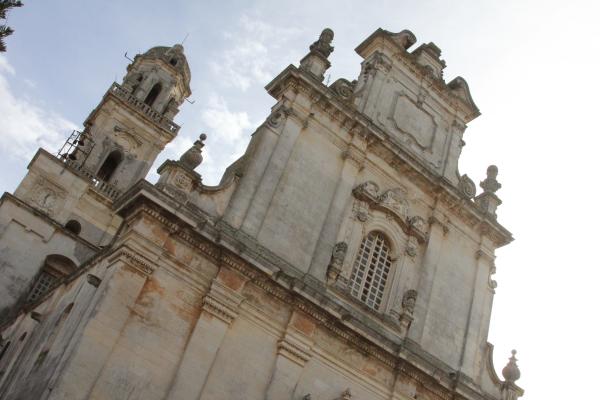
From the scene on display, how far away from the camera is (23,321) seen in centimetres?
1717

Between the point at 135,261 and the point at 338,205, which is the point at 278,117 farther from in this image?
the point at 135,261

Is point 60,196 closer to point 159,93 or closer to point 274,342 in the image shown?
point 159,93

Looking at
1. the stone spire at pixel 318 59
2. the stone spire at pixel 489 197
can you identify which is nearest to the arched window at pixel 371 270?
the stone spire at pixel 489 197

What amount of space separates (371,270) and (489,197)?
506 cm

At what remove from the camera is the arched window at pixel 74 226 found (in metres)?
23.5

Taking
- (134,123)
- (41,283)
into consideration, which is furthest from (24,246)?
(134,123)

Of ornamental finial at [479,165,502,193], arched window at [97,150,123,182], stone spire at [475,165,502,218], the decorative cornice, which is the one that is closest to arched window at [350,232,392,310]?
the decorative cornice

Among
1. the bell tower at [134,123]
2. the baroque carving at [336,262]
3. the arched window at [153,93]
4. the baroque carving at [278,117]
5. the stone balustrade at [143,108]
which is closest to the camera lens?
the baroque carving at [336,262]

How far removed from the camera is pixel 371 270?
16391 millimetres

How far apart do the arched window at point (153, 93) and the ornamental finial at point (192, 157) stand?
15478 mm

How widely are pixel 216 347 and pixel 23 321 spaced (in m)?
6.89

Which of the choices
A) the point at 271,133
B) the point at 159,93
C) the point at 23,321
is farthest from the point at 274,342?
the point at 159,93

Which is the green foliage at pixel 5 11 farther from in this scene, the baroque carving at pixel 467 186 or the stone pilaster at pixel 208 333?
the baroque carving at pixel 467 186

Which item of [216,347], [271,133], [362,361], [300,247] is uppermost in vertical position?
[271,133]
